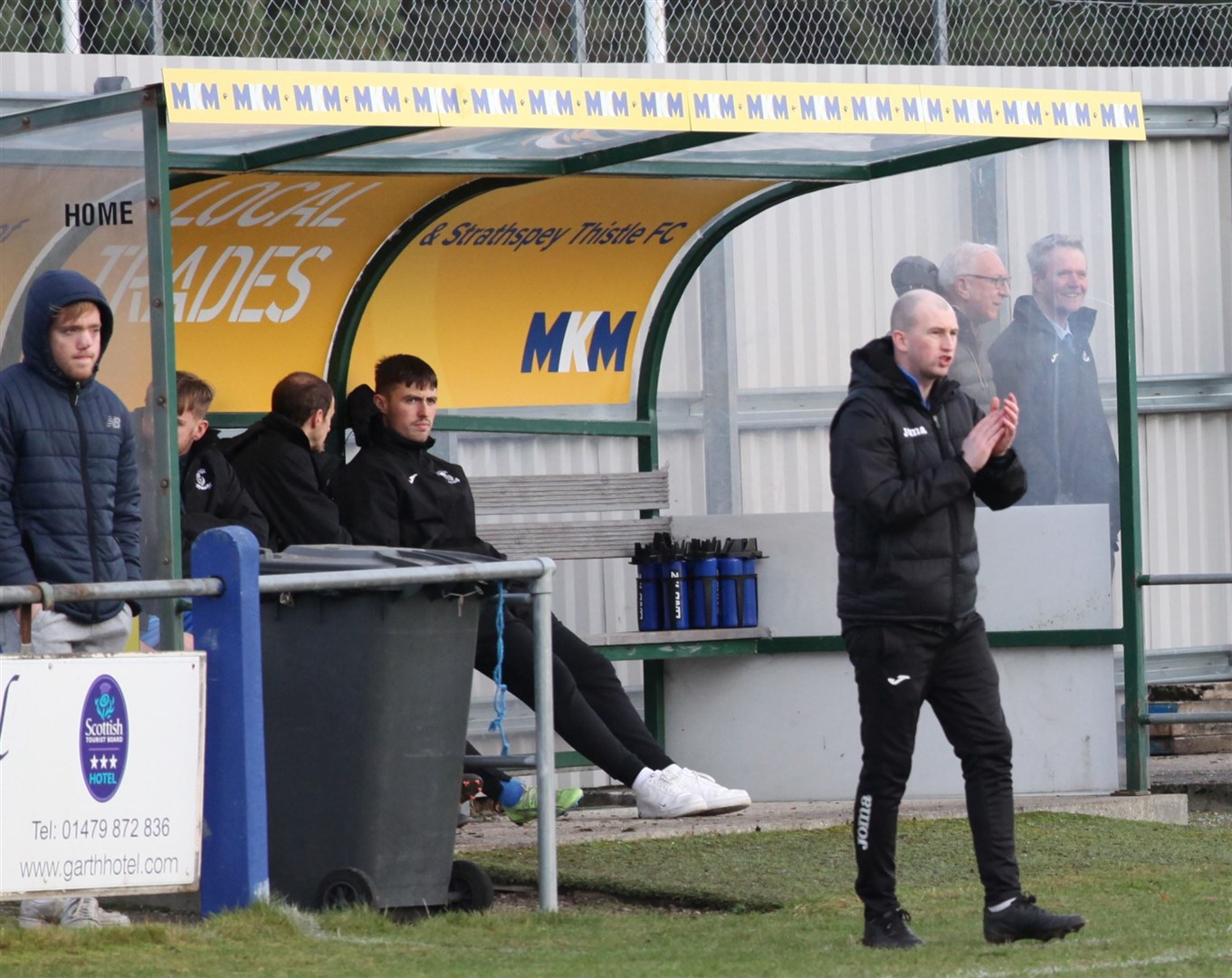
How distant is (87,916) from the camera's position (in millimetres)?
6164

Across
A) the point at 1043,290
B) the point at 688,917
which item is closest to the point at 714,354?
the point at 1043,290

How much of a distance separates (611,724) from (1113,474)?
2544 mm

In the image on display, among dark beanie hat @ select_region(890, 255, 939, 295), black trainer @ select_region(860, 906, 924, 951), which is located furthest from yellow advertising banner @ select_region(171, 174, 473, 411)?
black trainer @ select_region(860, 906, 924, 951)

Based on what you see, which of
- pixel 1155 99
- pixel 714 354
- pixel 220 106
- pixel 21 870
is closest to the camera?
pixel 21 870

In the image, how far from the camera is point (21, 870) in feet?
18.4

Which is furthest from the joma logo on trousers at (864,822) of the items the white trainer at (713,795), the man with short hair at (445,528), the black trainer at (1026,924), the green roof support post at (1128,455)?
the green roof support post at (1128,455)

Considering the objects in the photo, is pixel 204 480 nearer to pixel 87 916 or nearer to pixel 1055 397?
pixel 87 916

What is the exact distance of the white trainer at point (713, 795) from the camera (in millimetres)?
7602

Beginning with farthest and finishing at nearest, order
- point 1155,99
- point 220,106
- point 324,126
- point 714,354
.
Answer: point 1155,99
point 714,354
point 324,126
point 220,106

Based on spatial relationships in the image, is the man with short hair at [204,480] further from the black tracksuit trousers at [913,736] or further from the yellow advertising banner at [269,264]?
the black tracksuit trousers at [913,736]

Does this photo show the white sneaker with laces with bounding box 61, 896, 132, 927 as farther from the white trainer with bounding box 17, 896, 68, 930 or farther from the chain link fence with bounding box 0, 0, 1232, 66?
the chain link fence with bounding box 0, 0, 1232, 66

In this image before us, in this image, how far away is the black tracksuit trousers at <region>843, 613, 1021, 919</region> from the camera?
6.04 m

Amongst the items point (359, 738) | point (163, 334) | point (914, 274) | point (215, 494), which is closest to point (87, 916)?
point (359, 738)

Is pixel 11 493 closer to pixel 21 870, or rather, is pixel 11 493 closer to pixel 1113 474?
pixel 21 870
